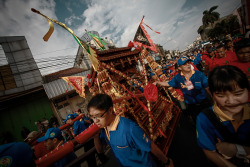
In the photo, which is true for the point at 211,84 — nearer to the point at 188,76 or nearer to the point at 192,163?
the point at 188,76

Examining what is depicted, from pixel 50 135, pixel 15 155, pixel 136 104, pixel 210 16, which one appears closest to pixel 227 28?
pixel 210 16

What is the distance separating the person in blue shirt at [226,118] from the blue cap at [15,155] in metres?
2.19

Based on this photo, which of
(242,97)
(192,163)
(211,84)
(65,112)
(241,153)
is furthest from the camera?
(65,112)

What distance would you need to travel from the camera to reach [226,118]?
0.99m

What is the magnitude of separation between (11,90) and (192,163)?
1351 centimetres

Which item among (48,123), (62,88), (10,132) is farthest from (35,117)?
(62,88)

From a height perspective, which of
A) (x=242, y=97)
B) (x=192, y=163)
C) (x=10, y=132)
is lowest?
(x=192, y=163)

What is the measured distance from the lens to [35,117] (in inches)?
344

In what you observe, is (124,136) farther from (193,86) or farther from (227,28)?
(227,28)

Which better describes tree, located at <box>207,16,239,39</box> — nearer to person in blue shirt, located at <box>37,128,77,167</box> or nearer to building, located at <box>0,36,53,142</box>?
person in blue shirt, located at <box>37,128,77,167</box>

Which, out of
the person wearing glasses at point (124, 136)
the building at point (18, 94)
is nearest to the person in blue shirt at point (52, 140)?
the person wearing glasses at point (124, 136)

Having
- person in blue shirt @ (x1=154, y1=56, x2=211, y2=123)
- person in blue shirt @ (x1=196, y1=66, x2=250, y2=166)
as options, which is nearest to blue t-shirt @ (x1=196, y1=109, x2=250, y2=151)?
person in blue shirt @ (x1=196, y1=66, x2=250, y2=166)

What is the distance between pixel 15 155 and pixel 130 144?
4.69ft

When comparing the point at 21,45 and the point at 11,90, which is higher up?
the point at 21,45
